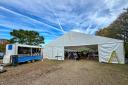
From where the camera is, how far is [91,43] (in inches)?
673

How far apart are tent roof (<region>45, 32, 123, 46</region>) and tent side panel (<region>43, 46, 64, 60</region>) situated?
32.0 inches

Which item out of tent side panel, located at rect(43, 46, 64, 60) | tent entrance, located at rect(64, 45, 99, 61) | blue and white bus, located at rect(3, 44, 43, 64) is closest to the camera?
blue and white bus, located at rect(3, 44, 43, 64)

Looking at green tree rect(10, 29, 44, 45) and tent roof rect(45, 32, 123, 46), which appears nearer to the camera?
tent roof rect(45, 32, 123, 46)

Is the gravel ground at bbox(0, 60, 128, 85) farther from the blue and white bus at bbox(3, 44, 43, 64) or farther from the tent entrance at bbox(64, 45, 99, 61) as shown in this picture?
the tent entrance at bbox(64, 45, 99, 61)

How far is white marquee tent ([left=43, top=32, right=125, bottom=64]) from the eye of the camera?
14.7 metres

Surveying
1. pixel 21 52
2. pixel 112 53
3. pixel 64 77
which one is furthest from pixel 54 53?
pixel 64 77

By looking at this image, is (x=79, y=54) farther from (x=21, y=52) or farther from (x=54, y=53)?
(x=21, y=52)

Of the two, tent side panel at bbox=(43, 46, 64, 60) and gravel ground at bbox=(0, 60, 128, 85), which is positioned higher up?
tent side panel at bbox=(43, 46, 64, 60)

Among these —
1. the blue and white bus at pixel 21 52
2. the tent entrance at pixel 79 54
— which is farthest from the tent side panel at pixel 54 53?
the blue and white bus at pixel 21 52

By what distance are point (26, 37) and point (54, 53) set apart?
56.7 feet

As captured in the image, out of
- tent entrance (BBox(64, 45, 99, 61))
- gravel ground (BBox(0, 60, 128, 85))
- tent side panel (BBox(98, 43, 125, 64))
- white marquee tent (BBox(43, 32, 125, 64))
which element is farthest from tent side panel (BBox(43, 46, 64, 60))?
gravel ground (BBox(0, 60, 128, 85))

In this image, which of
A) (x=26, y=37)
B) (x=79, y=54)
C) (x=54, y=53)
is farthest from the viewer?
(x=26, y=37)

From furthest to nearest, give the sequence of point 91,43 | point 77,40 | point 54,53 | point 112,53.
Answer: point 54,53 → point 77,40 → point 91,43 → point 112,53

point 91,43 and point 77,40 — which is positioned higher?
point 77,40
